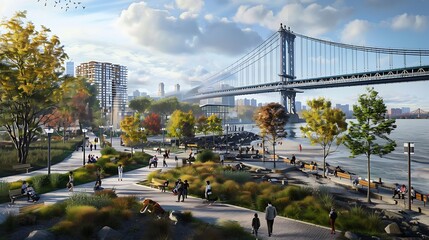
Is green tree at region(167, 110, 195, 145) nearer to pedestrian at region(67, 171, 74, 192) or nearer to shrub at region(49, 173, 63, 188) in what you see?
shrub at region(49, 173, 63, 188)

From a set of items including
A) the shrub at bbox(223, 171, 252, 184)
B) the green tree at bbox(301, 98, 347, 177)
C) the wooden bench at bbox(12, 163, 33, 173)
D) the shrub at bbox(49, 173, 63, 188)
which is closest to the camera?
the shrub at bbox(49, 173, 63, 188)

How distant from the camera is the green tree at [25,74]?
26.8 metres

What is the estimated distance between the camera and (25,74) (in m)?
27.2

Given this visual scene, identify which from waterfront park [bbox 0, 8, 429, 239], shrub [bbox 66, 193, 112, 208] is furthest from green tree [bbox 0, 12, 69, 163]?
shrub [bbox 66, 193, 112, 208]

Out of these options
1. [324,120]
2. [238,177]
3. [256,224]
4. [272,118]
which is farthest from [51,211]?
[272,118]

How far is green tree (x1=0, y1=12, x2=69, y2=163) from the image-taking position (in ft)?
88.0

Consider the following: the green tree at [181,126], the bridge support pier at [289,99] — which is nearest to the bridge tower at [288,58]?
the bridge support pier at [289,99]

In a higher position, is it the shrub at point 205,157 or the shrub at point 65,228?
the shrub at point 205,157

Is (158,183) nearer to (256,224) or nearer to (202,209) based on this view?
(202,209)

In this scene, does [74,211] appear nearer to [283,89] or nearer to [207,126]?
[207,126]

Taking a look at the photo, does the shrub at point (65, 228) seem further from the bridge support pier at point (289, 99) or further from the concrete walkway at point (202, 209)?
the bridge support pier at point (289, 99)

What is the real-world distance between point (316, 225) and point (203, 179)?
9.20 metres

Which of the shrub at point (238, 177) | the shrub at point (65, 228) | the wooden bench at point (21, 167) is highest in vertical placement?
the wooden bench at point (21, 167)

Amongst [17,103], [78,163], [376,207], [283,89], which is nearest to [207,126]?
[78,163]
